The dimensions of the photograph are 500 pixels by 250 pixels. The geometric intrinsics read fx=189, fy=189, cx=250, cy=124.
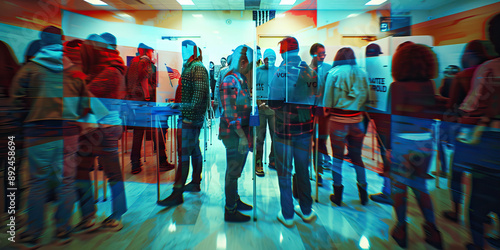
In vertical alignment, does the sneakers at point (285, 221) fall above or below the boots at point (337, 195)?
below

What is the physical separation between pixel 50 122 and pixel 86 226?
0.67 meters

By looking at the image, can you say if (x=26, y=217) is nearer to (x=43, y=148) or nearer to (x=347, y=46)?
(x=43, y=148)

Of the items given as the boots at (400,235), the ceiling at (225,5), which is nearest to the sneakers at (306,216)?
the boots at (400,235)

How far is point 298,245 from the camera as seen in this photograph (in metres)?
1.08

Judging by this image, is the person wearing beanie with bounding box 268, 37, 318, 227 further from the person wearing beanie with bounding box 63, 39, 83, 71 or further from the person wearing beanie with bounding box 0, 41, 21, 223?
the person wearing beanie with bounding box 0, 41, 21, 223

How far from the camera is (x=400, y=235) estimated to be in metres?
1.04

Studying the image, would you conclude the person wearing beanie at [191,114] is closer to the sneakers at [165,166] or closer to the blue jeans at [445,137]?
the sneakers at [165,166]

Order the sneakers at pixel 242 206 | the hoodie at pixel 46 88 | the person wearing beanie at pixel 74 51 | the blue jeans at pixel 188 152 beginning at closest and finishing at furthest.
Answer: the hoodie at pixel 46 88
the person wearing beanie at pixel 74 51
the sneakers at pixel 242 206
the blue jeans at pixel 188 152

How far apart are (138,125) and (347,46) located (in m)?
2.07

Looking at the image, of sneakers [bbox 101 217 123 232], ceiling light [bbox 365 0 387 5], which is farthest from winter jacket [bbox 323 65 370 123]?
sneakers [bbox 101 217 123 232]

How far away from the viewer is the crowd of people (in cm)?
79

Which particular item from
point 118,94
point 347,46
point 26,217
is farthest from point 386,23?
point 26,217

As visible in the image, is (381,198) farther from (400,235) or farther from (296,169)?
(296,169)

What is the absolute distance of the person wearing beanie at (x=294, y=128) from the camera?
1.29 meters
